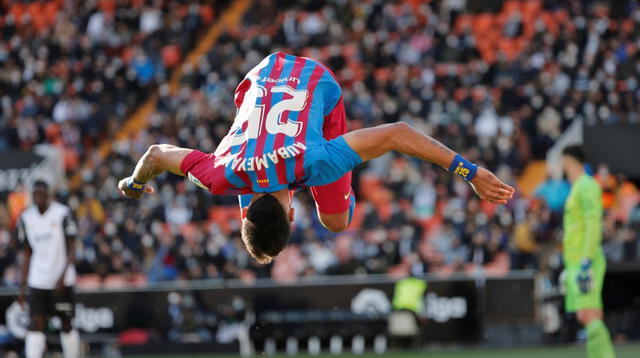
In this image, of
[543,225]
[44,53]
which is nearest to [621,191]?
[543,225]

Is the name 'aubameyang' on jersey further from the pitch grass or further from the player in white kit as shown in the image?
the pitch grass

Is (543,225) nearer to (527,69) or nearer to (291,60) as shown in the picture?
(527,69)

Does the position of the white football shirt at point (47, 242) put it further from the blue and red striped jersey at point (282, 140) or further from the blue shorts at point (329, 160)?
the blue shorts at point (329, 160)

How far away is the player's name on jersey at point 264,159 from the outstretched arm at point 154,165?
1.28 feet

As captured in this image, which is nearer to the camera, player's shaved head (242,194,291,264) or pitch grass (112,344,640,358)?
player's shaved head (242,194,291,264)

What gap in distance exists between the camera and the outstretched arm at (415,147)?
20.6 ft

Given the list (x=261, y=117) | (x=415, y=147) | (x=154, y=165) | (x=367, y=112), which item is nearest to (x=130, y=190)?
(x=154, y=165)

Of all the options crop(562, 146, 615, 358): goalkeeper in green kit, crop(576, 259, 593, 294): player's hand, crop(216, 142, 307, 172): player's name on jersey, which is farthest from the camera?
crop(576, 259, 593, 294): player's hand

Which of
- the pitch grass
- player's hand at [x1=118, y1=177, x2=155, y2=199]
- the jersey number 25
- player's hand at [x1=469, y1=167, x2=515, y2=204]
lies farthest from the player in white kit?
player's hand at [x1=469, y1=167, x2=515, y2=204]

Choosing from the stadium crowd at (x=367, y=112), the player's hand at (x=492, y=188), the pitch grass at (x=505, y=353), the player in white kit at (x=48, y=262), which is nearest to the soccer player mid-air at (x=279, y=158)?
the player's hand at (x=492, y=188)

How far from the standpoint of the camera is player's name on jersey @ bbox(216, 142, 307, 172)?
6.43 m

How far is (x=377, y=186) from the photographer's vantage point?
2061 cm

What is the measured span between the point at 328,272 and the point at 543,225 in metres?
3.61

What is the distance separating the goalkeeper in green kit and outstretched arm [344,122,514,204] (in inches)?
141
